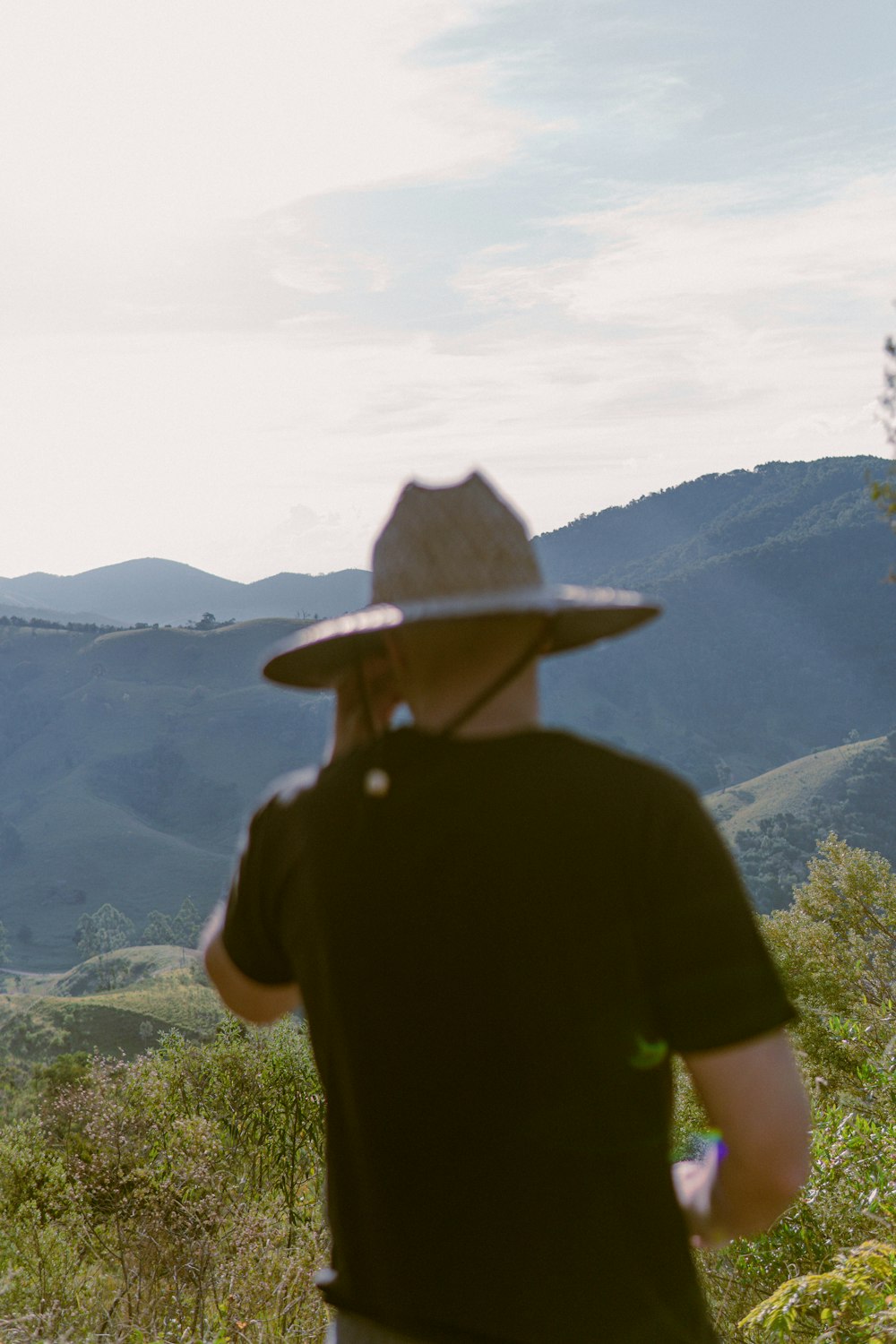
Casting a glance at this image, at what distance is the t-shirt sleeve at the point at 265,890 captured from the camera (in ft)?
5.34

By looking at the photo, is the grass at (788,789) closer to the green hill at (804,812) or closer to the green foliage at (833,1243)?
the green hill at (804,812)

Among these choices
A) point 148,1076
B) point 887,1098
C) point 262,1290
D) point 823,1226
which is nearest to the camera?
point 823,1226

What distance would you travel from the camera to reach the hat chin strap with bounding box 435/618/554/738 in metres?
1.47

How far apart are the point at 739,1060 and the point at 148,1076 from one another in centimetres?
2623

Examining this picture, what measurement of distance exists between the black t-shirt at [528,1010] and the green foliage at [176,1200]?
13.1ft

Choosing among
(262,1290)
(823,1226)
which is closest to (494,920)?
(823,1226)

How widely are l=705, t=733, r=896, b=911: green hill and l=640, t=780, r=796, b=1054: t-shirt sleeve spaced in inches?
4437

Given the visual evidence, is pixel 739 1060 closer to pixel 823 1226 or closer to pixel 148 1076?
pixel 823 1226

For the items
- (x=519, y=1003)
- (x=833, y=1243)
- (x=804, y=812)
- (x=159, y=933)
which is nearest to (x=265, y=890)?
(x=519, y=1003)

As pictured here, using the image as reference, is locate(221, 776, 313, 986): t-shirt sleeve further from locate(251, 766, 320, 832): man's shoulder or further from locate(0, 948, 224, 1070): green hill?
locate(0, 948, 224, 1070): green hill

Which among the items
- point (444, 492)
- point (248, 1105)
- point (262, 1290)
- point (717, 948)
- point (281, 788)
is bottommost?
point (248, 1105)

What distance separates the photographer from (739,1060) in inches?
53.5

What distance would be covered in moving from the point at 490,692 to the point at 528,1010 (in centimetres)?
41

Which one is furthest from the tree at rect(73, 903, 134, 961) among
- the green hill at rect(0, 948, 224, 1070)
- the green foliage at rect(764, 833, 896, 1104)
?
the green foliage at rect(764, 833, 896, 1104)
